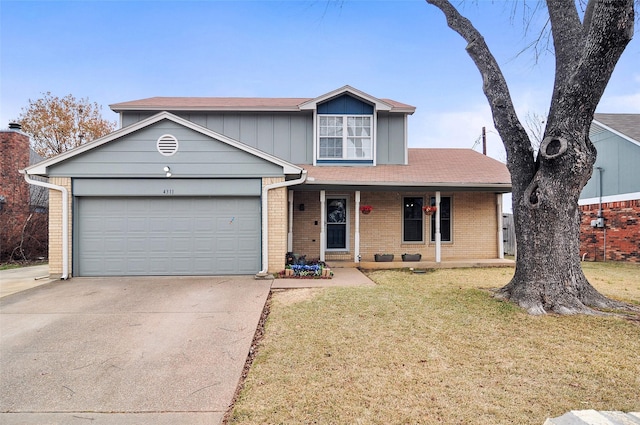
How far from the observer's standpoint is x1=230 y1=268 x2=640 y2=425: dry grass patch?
2.98m

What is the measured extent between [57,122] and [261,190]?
22847 mm

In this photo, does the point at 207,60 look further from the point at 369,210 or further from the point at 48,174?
the point at 369,210

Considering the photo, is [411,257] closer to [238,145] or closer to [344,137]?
[344,137]

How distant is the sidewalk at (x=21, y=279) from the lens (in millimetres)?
7761

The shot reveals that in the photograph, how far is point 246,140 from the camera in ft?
40.4

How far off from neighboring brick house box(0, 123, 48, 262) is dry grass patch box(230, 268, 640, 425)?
11584mm

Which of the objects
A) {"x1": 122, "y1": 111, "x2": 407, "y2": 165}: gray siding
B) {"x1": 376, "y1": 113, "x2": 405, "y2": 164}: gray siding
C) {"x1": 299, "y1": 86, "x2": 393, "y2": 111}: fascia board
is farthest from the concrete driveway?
{"x1": 376, "y1": 113, "x2": 405, "y2": 164}: gray siding

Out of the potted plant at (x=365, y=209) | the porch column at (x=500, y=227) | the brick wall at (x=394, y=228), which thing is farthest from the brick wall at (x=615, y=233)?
the potted plant at (x=365, y=209)

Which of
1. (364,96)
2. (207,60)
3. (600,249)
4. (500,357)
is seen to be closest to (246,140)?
(364,96)

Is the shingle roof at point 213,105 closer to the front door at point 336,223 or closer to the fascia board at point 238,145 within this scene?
the front door at point 336,223

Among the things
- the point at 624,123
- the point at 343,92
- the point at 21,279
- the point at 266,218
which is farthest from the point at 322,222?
the point at 624,123

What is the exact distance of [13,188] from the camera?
1294 centimetres

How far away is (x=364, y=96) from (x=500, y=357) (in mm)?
9746

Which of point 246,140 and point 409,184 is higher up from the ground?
point 246,140
